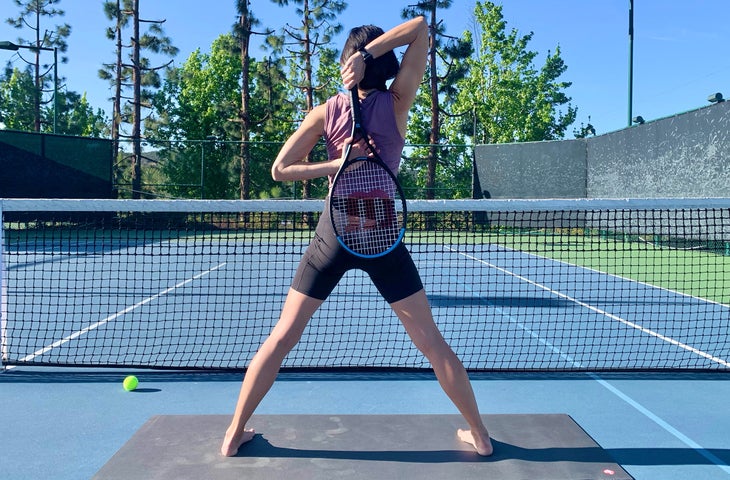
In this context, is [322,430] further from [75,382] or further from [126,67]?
[126,67]

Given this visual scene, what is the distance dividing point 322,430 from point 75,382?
84.4 inches

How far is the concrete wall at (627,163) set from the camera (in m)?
14.9

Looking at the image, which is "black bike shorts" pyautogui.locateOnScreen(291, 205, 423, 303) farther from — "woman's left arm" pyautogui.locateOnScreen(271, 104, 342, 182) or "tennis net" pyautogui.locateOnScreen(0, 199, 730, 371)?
"tennis net" pyautogui.locateOnScreen(0, 199, 730, 371)

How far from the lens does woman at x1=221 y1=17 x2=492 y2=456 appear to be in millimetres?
2516

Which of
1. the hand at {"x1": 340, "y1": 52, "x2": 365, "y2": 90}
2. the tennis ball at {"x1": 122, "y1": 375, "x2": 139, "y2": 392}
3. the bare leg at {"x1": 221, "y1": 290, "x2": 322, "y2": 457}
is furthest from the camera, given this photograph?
the tennis ball at {"x1": 122, "y1": 375, "x2": 139, "y2": 392}

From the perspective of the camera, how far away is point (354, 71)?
7.89 feet

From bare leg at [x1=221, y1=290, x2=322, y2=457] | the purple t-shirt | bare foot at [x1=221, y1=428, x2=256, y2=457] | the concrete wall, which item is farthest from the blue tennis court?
the concrete wall

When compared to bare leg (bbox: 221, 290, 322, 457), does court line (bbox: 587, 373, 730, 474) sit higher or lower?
lower

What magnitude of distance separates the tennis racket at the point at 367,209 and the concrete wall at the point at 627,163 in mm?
13959

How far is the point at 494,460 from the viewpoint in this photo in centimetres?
279

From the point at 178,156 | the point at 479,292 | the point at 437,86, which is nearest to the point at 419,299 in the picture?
the point at 479,292

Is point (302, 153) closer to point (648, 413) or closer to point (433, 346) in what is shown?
point (433, 346)

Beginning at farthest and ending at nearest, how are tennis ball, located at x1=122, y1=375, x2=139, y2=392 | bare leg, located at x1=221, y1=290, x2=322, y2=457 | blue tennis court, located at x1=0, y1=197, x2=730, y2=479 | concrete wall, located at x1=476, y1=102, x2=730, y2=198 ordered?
concrete wall, located at x1=476, y1=102, x2=730, y2=198 < tennis ball, located at x1=122, y1=375, x2=139, y2=392 < blue tennis court, located at x1=0, y1=197, x2=730, y2=479 < bare leg, located at x1=221, y1=290, x2=322, y2=457

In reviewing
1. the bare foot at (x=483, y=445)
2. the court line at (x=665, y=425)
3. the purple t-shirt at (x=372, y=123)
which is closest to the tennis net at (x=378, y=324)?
the court line at (x=665, y=425)
